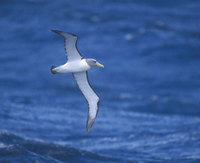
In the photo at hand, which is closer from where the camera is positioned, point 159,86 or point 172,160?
point 172,160

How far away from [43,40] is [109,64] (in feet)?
27.2

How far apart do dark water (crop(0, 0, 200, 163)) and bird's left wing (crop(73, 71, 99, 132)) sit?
3504mm

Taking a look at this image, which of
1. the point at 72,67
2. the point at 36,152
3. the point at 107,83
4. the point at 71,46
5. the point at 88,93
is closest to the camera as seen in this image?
the point at 71,46

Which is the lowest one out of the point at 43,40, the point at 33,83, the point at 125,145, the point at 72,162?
the point at 72,162

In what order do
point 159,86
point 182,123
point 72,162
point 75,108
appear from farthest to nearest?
point 159,86 → point 75,108 → point 182,123 → point 72,162

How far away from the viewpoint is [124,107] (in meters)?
31.8

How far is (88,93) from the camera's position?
1756cm

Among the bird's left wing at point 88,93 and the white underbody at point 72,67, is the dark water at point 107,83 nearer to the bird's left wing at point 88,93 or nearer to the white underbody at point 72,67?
the bird's left wing at point 88,93

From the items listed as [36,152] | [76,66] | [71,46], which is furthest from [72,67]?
[36,152]

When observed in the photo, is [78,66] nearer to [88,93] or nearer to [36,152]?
[88,93]

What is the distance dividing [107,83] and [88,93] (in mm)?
17569

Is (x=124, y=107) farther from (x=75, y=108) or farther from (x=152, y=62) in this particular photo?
(x=152, y=62)

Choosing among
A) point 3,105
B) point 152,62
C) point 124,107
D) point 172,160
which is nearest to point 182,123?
point 124,107

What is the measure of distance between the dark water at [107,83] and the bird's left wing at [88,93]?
138 inches
